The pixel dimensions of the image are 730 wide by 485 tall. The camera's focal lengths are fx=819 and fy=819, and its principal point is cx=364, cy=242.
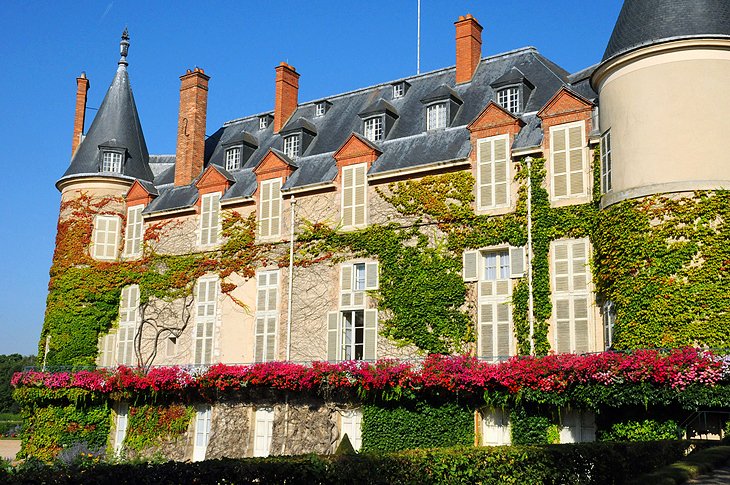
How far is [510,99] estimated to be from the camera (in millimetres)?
25047

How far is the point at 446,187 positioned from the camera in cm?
2389

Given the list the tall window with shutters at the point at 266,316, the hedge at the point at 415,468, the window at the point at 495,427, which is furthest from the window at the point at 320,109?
the hedge at the point at 415,468

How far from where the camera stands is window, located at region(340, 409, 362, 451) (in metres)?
23.0

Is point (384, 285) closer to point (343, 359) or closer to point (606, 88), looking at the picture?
point (343, 359)

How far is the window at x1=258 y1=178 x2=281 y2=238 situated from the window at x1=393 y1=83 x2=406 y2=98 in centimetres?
535

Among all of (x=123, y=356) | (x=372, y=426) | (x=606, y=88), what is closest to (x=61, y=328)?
(x=123, y=356)

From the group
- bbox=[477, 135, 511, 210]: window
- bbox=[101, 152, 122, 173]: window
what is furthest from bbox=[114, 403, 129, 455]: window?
bbox=[477, 135, 511, 210]: window

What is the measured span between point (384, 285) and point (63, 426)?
12618 millimetres

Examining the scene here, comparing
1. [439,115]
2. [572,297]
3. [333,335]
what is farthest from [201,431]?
[439,115]

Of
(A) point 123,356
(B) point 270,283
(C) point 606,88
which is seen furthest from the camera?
(A) point 123,356

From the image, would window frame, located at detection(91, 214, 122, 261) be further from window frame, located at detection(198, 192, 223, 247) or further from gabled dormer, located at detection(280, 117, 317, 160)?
gabled dormer, located at detection(280, 117, 317, 160)

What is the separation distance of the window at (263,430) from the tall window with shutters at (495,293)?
273 inches

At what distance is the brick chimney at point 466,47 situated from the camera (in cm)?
2744

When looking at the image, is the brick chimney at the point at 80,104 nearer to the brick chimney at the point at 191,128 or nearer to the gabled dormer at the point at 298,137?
the brick chimney at the point at 191,128
